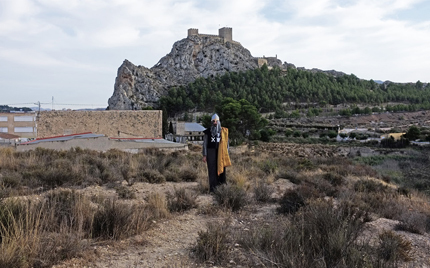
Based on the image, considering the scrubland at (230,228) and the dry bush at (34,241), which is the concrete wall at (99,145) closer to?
the scrubland at (230,228)

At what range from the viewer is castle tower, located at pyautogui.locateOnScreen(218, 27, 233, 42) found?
9961cm

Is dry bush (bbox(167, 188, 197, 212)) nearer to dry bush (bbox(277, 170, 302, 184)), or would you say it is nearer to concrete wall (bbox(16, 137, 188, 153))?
dry bush (bbox(277, 170, 302, 184))

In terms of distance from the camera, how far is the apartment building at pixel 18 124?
5546 centimetres

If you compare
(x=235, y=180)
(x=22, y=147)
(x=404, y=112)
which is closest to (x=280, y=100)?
(x=404, y=112)

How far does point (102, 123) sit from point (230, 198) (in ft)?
63.6


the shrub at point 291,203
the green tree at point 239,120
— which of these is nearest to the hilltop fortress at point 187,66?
the green tree at point 239,120

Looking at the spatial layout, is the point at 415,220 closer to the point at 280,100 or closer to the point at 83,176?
the point at 83,176

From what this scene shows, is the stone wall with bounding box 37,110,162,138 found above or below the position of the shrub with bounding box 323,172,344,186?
above

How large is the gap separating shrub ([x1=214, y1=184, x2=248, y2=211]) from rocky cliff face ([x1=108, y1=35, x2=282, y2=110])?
239ft

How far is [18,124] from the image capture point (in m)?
56.4

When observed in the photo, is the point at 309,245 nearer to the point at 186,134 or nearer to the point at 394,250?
the point at 394,250

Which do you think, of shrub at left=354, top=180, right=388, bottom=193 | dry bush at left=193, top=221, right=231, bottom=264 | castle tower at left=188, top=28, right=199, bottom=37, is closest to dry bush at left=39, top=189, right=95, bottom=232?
dry bush at left=193, top=221, right=231, bottom=264

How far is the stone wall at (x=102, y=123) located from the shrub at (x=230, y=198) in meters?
18.9

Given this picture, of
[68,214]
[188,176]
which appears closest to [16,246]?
[68,214]
